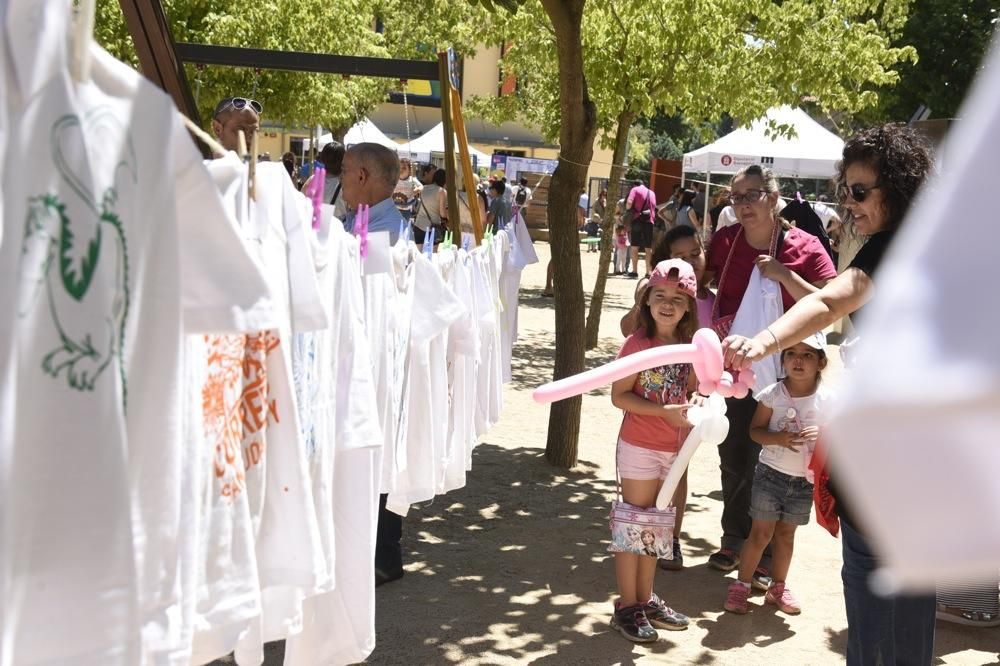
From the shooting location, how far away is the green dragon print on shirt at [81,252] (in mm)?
1541

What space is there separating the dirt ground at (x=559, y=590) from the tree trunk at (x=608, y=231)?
470 cm

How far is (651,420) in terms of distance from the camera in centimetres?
468

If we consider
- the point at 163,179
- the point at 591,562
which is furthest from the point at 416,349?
the point at 163,179

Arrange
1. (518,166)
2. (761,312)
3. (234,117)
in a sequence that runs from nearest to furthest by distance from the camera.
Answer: (234,117) → (761,312) → (518,166)

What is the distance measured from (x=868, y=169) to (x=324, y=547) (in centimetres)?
204

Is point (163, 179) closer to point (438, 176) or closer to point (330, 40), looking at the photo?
point (438, 176)

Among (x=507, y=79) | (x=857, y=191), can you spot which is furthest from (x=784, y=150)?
(x=857, y=191)

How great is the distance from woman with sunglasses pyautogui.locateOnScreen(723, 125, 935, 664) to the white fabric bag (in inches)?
64.4

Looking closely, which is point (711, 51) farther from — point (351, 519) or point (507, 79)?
point (507, 79)

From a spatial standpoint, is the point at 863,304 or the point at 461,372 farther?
the point at 461,372

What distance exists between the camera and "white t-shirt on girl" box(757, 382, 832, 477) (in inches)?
193

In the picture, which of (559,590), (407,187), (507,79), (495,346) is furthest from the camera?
(507,79)

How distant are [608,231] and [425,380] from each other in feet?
28.7

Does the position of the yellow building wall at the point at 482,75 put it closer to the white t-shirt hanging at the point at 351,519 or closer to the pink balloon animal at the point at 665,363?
the pink balloon animal at the point at 665,363
